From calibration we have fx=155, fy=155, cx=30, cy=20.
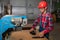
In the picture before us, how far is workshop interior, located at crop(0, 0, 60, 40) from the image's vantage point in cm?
211

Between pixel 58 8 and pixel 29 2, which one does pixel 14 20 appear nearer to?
pixel 29 2

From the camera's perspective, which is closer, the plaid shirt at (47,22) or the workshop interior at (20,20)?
the workshop interior at (20,20)

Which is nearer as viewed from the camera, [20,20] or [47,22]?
[47,22]

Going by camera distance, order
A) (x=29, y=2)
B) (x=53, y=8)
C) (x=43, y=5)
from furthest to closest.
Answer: (x=53, y=8) < (x=29, y=2) < (x=43, y=5)

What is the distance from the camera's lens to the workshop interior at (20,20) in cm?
211

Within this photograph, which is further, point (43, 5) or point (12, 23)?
point (12, 23)

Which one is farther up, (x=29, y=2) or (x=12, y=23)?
(x=29, y=2)

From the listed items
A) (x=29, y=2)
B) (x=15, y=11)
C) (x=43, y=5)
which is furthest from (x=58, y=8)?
(x=43, y=5)

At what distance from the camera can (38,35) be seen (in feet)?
7.00

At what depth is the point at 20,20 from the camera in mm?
3043

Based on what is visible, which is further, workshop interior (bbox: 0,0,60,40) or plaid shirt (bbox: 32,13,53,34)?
plaid shirt (bbox: 32,13,53,34)

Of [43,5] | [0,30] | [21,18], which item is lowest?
[0,30]

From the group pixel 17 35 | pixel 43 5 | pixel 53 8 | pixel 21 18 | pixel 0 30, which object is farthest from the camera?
pixel 53 8

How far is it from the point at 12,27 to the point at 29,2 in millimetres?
4087
